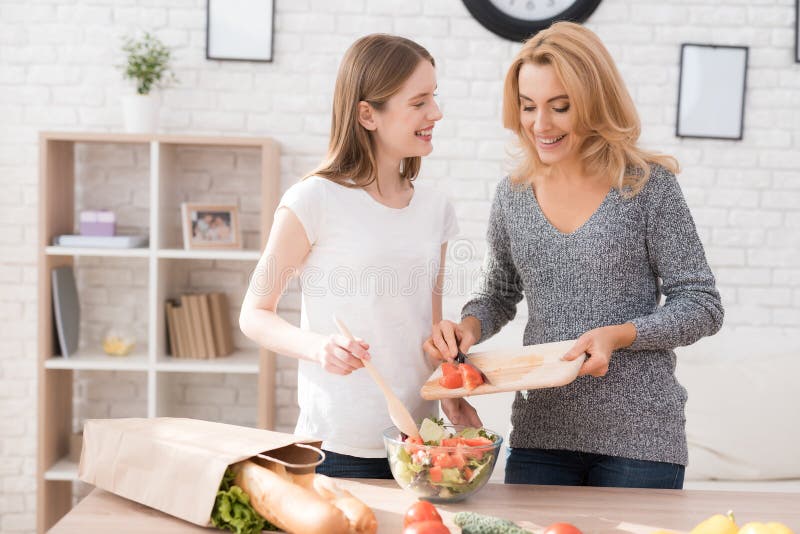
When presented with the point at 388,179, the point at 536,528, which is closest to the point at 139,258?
the point at 388,179

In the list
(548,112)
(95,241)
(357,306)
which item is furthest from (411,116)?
(95,241)

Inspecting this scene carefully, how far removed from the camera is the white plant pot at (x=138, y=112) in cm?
298

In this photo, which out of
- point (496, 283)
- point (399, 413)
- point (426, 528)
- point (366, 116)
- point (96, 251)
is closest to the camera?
point (426, 528)

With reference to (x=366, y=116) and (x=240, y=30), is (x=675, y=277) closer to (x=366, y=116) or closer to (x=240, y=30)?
(x=366, y=116)

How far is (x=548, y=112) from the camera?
164cm

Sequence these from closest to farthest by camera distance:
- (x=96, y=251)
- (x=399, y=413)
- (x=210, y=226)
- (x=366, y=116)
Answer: (x=399, y=413)
(x=366, y=116)
(x=96, y=251)
(x=210, y=226)

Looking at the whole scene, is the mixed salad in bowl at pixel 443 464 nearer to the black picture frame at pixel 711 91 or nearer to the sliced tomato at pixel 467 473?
the sliced tomato at pixel 467 473

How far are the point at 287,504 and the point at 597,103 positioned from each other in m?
1.01

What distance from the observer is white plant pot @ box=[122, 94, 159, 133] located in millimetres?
2979

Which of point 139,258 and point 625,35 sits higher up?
point 625,35

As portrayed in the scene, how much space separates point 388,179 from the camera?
1.73 metres

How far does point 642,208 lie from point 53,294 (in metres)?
2.29

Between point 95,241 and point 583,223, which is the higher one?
point 583,223

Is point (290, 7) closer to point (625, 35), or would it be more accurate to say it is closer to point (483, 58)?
point (483, 58)
